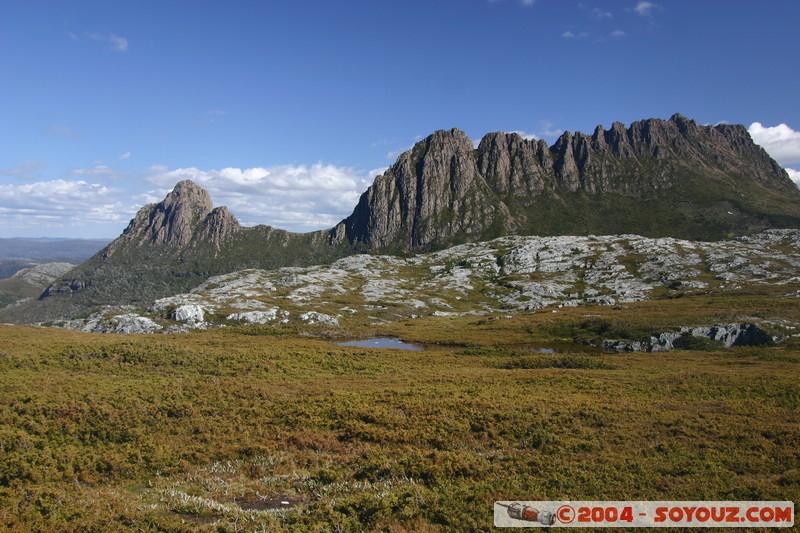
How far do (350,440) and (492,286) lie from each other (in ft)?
472

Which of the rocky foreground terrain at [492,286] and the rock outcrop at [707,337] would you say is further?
the rocky foreground terrain at [492,286]

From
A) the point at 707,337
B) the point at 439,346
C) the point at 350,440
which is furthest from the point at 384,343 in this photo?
the point at 350,440

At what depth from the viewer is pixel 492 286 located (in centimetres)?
16212

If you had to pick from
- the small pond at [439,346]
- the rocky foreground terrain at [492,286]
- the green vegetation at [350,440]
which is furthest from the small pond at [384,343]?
the green vegetation at [350,440]

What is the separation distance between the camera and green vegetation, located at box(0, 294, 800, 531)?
14.9 meters

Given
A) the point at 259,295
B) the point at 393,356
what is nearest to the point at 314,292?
the point at 259,295

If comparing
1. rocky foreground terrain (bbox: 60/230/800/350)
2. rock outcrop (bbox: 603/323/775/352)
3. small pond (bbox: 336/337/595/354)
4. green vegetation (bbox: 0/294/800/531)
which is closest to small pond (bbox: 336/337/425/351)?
small pond (bbox: 336/337/595/354)

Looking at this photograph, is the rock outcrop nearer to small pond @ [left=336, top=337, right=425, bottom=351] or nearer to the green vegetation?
the green vegetation

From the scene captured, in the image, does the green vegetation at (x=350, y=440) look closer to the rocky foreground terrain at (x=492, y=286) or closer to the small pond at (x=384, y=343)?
the small pond at (x=384, y=343)

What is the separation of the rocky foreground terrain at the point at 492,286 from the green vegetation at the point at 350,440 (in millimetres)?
69942

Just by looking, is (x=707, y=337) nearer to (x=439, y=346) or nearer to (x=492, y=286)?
(x=439, y=346)

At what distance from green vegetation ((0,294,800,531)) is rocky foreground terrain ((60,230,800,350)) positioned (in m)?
69.9

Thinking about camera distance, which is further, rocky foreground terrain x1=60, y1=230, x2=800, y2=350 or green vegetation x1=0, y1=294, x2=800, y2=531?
rocky foreground terrain x1=60, y1=230, x2=800, y2=350

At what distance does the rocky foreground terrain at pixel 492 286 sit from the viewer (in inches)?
4441
